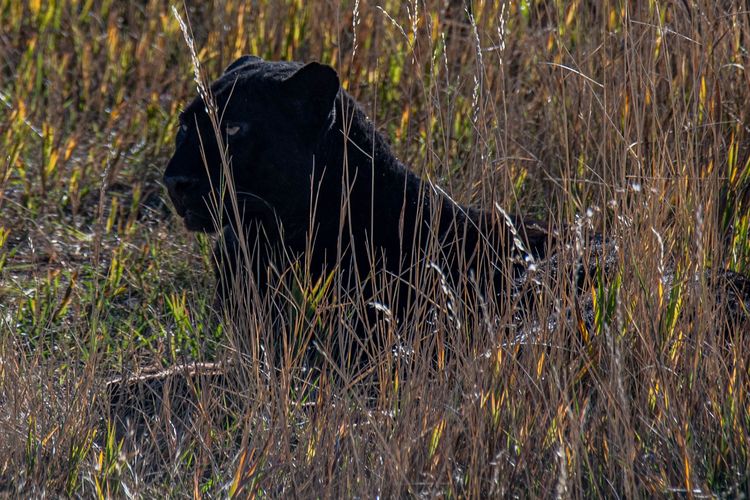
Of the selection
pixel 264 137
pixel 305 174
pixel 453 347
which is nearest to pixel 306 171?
pixel 305 174

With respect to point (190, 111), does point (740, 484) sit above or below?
below

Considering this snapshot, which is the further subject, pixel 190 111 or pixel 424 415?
pixel 190 111

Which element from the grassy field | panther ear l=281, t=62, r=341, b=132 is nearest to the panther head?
panther ear l=281, t=62, r=341, b=132

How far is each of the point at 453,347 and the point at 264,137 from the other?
1.23 metres

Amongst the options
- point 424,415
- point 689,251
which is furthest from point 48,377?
point 689,251

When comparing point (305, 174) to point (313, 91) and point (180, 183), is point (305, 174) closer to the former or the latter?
point (313, 91)

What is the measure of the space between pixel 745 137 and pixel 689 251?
1387 millimetres

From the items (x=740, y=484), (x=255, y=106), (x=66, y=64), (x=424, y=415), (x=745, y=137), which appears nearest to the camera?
(x=740, y=484)

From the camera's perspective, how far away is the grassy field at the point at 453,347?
256cm

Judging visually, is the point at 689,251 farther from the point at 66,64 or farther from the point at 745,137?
the point at 66,64

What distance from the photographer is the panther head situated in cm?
367

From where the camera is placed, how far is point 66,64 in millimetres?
5969

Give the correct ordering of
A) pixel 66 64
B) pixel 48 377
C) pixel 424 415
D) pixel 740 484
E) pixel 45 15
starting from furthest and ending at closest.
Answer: pixel 45 15, pixel 66 64, pixel 48 377, pixel 424 415, pixel 740 484

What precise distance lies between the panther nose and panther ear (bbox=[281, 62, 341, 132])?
0.42m
